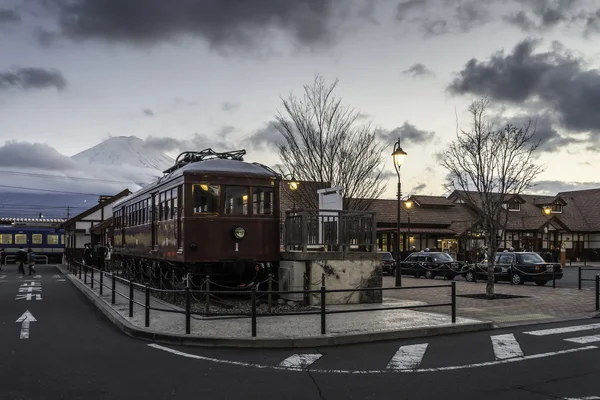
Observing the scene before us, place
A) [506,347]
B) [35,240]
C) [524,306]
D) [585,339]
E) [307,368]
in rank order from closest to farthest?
[307,368] < [506,347] < [585,339] < [524,306] < [35,240]

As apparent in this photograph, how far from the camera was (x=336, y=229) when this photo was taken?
1520 cm

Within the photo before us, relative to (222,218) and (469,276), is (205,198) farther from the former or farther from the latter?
(469,276)

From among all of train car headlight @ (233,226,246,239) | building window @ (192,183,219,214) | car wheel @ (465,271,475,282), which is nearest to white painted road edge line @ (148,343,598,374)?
train car headlight @ (233,226,246,239)

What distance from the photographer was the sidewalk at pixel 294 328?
9695mm

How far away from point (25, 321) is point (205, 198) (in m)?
4.95

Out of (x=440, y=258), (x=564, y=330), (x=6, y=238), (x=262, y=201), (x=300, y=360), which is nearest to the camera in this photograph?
(x=300, y=360)

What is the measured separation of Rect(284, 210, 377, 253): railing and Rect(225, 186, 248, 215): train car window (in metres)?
1.28

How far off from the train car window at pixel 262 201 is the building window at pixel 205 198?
1017 millimetres

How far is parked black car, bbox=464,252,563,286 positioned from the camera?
24.0 metres

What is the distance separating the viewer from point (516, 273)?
24750 millimetres

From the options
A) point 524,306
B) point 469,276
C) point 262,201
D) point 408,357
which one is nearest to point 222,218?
point 262,201

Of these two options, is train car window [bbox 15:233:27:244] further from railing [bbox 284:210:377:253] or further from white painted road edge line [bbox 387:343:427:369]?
white painted road edge line [bbox 387:343:427:369]

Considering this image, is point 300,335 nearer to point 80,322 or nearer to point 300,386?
point 300,386

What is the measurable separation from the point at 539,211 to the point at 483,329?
4995cm
